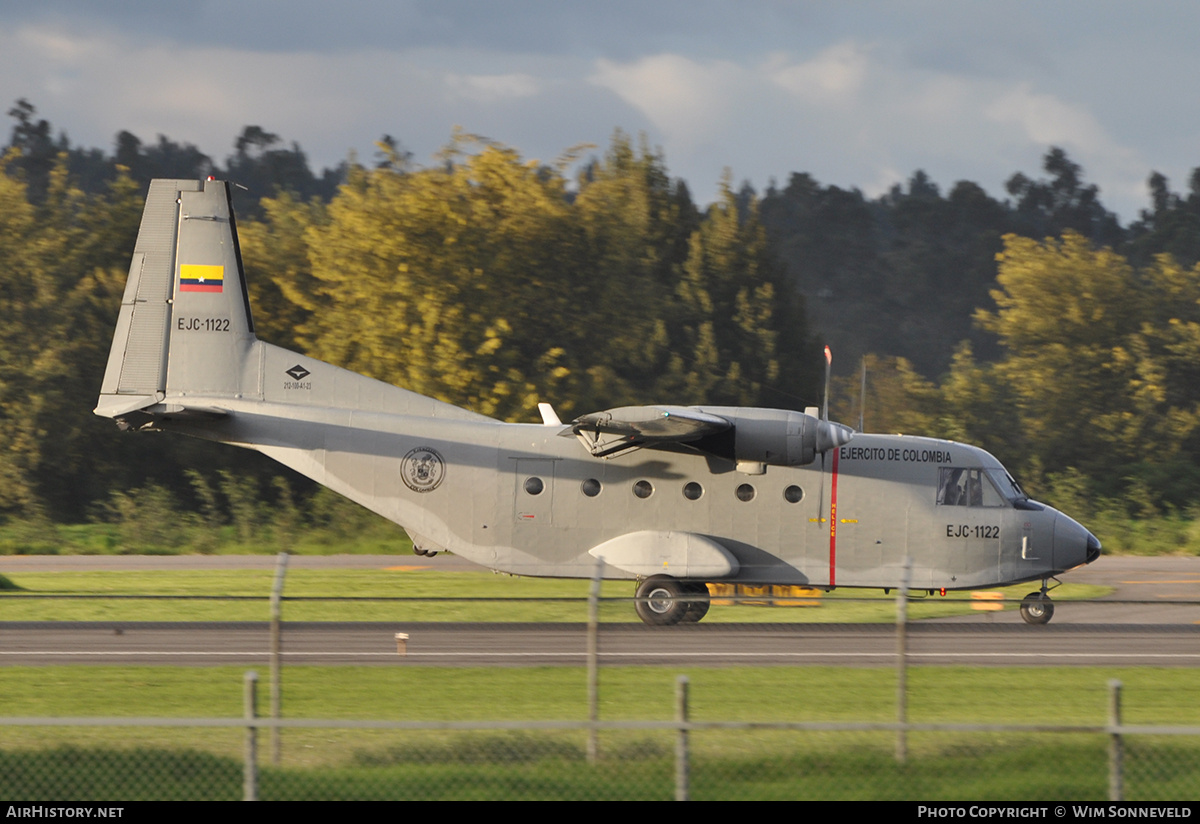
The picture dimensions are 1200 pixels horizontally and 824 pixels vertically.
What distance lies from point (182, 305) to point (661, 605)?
32.2 feet

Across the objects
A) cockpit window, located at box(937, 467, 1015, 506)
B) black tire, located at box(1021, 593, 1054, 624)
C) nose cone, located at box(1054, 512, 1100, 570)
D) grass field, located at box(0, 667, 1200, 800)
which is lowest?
grass field, located at box(0, 667, 1200, 800)

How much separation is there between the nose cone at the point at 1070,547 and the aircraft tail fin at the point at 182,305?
544 inches

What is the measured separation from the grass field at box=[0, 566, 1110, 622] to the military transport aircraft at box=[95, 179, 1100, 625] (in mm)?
903

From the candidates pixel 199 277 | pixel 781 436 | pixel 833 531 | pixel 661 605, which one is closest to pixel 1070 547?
pixel 833 531

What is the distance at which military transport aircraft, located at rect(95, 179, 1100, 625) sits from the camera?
1933 cm

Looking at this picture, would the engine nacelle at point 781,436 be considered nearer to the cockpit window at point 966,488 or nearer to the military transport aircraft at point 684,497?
the military transport aircraft at point 684,497

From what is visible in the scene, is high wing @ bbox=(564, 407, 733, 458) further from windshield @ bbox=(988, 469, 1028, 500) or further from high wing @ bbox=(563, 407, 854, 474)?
windshield @ bbox=(988, 469, 1028, 500)

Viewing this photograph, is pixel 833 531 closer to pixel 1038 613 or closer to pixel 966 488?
pixel 966 488

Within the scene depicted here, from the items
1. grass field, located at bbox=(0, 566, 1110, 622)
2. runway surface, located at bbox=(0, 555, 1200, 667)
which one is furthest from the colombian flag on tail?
runway surface, located at bbox=(0, 555, 1200, 667)

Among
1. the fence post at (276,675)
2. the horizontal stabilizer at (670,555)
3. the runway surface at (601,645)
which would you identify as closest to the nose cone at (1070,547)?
the runway surface at (601,645)

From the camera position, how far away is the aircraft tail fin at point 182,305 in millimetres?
21031
